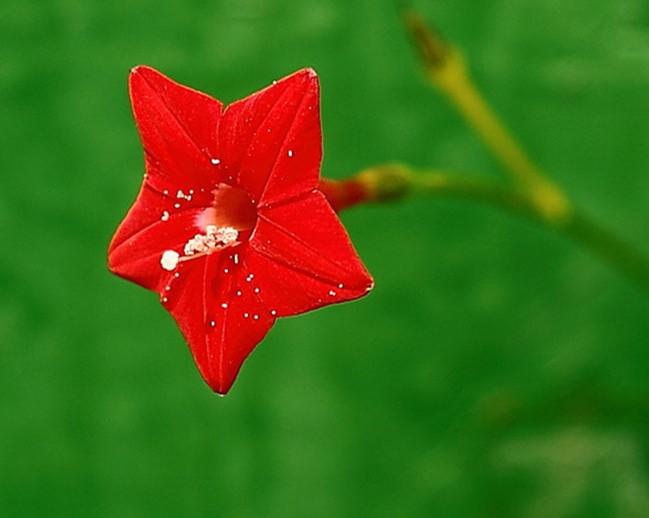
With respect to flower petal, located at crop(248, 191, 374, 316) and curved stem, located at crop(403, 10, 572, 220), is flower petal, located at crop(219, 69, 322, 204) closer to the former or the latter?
flower petal, located at crop(248, 191, 374, 316)

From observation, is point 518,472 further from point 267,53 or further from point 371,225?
point 267,53

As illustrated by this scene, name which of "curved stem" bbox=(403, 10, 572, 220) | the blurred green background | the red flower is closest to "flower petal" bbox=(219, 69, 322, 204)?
the red flower

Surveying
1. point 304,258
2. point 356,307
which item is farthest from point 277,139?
point 356,307

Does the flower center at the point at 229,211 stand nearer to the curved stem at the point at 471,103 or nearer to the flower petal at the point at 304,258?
the flower petal at the point at 304,258

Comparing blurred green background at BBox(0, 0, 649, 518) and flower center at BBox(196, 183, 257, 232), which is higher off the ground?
flower center at BBox(196, 183, 257, 232)

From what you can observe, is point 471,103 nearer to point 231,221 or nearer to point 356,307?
point 231,221

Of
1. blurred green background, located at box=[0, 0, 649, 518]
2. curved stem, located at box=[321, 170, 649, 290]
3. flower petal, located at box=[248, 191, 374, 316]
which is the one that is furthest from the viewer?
blurred green background, located at box=[0, 0, 649, 518]

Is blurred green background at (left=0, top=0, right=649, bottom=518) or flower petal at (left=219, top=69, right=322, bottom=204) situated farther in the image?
blurred green background at (left=0, top=0, right=649, bottom=518)

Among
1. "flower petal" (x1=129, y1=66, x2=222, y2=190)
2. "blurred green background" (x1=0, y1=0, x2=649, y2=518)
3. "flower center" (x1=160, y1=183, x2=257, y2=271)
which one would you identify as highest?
"flower petal" (x1=129, y1=66, x2=222, y2=190)
